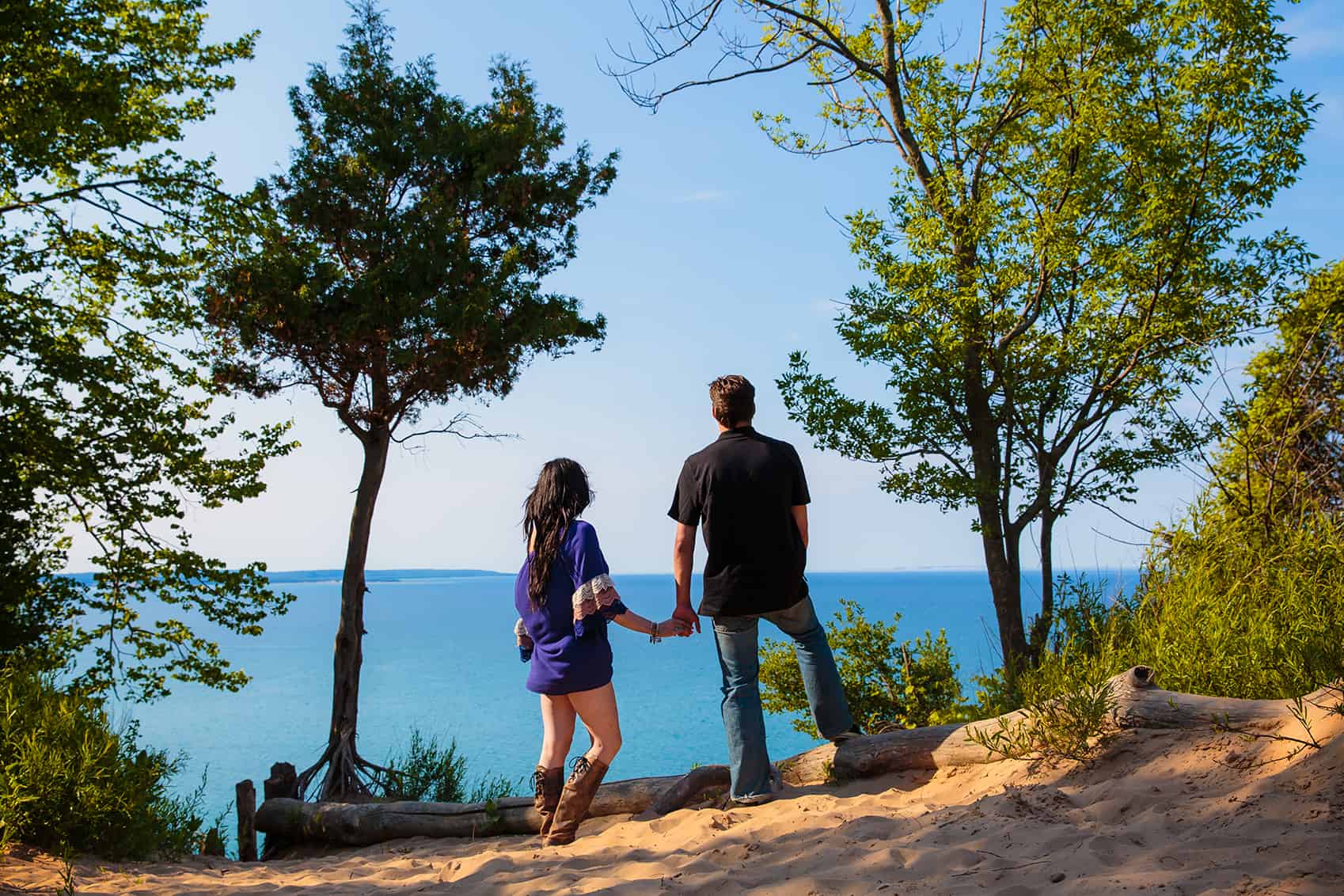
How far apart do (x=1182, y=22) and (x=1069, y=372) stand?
3.43 metres

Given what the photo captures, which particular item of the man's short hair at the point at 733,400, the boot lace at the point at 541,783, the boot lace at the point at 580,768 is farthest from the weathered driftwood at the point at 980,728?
the man's short hair at the point at 733,400

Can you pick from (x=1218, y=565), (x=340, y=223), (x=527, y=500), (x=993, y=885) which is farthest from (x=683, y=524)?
(x=340, y=223)

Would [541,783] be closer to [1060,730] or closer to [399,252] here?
[1060,730]

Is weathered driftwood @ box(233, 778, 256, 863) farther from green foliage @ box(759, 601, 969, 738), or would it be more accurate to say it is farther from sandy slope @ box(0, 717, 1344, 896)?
green foliage @ box(759, 601, 969, 738)

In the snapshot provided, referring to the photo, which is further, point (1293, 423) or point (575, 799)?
point (1293, 423)

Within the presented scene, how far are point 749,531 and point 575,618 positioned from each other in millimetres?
1073

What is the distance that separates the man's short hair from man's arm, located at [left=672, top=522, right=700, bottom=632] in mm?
684

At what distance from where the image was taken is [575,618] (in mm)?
5004

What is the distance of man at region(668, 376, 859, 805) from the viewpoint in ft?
16.9

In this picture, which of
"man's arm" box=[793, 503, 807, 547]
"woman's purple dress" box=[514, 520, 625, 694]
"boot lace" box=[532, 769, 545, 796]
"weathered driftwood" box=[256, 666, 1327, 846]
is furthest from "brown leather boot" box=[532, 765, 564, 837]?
"man's arm" box=[793, 503, 807, 547]

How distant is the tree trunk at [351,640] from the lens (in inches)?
409

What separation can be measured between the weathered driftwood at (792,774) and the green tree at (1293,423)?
2943mm

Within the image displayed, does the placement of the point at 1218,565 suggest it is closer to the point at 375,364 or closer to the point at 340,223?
the point at 375,364

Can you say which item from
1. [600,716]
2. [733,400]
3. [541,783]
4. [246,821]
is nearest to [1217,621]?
[733,400]
